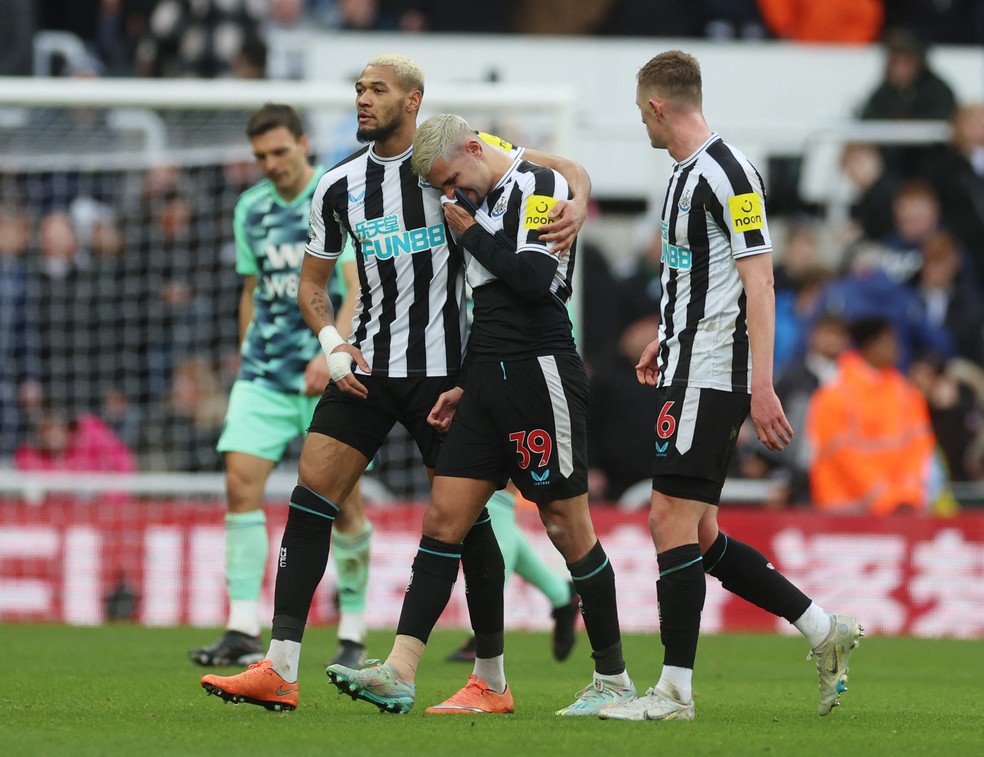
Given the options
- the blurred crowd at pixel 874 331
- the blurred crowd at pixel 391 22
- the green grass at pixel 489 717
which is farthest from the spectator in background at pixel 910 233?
the green grass at pixel 489 717

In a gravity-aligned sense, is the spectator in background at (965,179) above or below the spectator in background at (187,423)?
above

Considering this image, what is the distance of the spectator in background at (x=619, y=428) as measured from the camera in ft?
41.2

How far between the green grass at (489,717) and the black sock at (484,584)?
30cm

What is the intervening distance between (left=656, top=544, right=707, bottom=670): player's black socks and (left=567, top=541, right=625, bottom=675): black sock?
0.81ft

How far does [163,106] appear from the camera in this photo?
37.3 ft

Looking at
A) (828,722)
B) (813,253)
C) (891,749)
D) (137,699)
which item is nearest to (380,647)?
(137,699)

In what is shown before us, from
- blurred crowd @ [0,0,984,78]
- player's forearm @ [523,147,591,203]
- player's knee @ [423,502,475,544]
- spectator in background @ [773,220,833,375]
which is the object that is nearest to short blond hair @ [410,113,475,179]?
player's forearm @ [523,147,591,203]

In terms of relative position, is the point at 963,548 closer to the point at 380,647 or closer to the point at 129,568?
the point at 380,647

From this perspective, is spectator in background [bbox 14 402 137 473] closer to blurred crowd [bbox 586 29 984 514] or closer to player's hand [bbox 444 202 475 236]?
blurred crowd [bbox 586 29 984 514]

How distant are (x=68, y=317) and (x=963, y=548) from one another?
6.95m

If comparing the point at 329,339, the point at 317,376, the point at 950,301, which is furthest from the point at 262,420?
the point at 950,301

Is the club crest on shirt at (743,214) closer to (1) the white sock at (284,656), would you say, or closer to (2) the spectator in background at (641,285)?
(1) the white sock at (284,656)

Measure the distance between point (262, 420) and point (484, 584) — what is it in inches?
94.4

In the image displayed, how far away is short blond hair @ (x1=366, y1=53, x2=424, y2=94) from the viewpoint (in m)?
6.34
